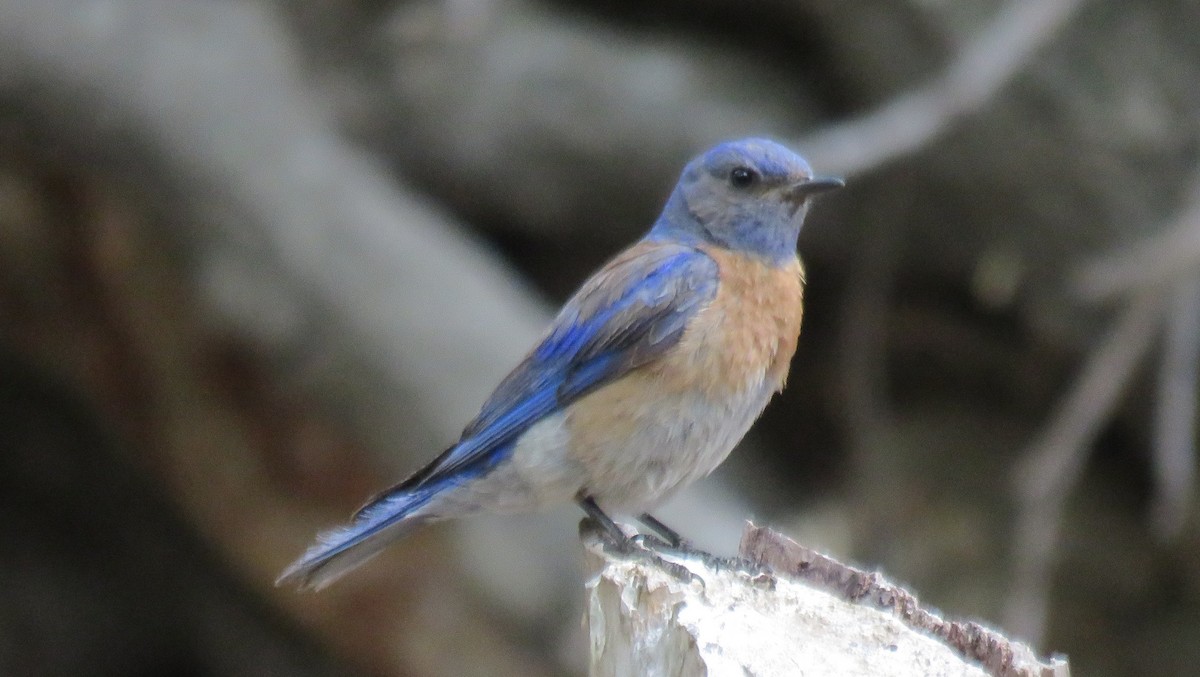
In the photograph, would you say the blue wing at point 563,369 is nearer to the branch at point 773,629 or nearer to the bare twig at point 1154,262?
the branch at point 773,629

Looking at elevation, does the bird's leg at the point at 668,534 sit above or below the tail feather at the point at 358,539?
above

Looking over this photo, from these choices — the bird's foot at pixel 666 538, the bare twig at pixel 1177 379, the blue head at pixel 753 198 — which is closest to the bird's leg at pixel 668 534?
the bird's foot at pixel 666 538

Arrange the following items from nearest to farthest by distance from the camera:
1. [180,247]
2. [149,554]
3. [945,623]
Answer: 1. [945,623]
2. [180,247]
3. [149,554]

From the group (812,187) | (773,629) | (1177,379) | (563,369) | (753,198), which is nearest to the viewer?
(773,629)

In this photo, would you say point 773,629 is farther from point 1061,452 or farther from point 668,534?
point 1061,452

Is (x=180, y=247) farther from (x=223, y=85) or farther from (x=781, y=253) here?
(x=781, y=253)

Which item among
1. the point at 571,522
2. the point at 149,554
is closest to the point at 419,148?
the point at 571,522

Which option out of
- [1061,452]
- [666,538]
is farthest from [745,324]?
[1061,452]
